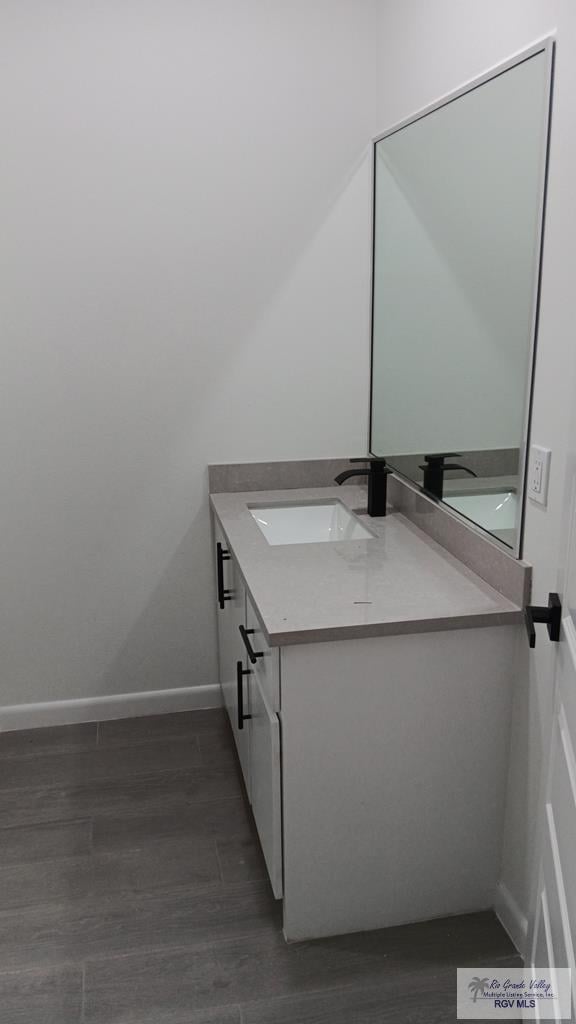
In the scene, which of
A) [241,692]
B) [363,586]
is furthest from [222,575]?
[363,586]

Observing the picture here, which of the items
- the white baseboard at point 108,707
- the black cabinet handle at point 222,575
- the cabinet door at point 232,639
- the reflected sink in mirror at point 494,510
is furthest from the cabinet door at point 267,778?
the white baseboard at point 108,707

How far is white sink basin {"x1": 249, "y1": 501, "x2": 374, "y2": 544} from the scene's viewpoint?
2.75 metres

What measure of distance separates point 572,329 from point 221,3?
1.67 metres

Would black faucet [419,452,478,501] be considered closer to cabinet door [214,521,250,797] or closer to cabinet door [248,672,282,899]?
cabinet door [214,521,250,797]

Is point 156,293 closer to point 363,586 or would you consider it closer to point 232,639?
point 232,639

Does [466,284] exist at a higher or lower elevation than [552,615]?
higher

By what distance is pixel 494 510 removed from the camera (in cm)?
203

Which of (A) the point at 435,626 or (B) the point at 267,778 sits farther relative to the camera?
(B) the point at 267,778

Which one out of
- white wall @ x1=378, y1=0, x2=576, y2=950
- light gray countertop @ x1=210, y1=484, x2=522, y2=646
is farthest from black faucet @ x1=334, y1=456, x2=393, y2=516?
white wall @ x1=378, y1=0, x2=576, y2=950

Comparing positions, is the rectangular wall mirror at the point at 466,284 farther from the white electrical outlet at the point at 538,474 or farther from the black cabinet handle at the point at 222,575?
the black cabinet handle at the point at 222,575

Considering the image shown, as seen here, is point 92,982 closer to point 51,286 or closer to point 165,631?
point 165,631

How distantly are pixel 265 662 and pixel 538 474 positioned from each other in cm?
75

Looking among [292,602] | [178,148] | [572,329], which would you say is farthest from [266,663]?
[178,148]

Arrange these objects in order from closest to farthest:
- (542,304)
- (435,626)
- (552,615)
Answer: (552,615), (542,304), (435,626)
